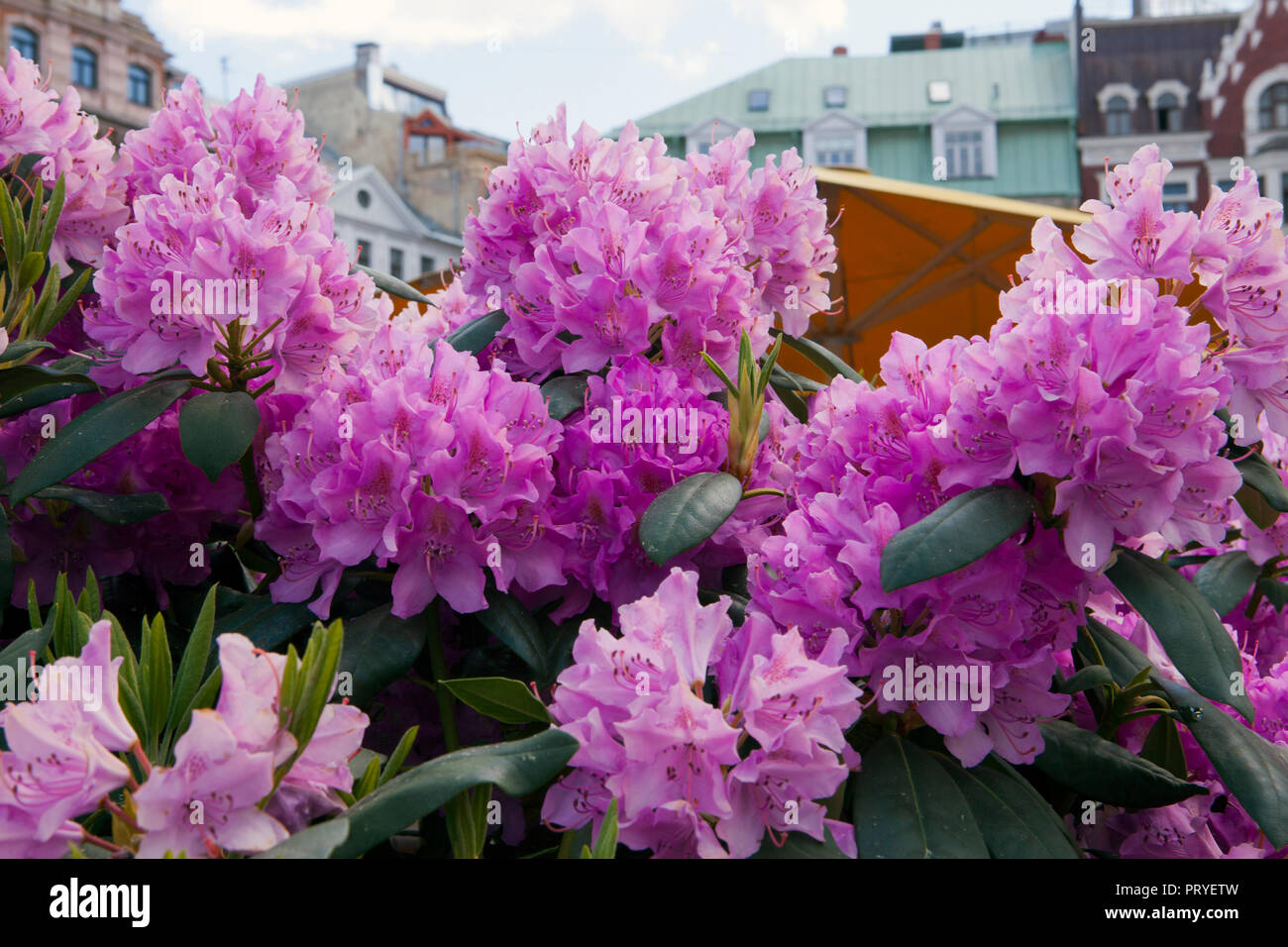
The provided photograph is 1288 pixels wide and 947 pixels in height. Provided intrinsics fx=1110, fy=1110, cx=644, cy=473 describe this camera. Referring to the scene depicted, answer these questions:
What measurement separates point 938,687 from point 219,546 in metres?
0.84

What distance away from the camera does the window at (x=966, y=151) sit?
77.5 ft

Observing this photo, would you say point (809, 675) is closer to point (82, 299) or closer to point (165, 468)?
point (165, 468)

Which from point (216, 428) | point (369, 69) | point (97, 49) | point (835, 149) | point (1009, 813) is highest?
point (369, 69)

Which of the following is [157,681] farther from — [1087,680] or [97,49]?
[97,49]

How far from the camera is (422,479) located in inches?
38.4

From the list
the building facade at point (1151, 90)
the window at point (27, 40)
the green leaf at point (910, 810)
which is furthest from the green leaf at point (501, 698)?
the window at point (27, 40)

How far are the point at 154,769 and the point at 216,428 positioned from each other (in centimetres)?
46

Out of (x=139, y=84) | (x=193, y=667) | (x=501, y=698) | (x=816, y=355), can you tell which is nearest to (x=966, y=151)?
(x=139, y=84)

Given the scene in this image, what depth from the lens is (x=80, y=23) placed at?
24.5 m

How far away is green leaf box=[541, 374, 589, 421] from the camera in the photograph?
1.14 m

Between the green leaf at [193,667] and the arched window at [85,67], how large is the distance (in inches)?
1099

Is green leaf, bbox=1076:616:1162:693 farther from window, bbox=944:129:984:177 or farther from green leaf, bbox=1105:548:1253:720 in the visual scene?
window, bbox=944:129:984:177

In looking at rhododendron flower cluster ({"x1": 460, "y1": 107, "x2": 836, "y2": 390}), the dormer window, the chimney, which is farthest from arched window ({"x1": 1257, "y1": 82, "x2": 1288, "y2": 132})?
rhododendron flower cluster ({"x1": 460, "y1": 107, "x2": 836, "y2": 390})
